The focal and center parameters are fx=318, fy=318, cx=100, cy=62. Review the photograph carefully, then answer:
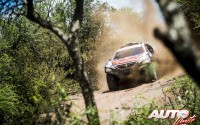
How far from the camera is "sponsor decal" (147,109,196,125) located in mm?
5023

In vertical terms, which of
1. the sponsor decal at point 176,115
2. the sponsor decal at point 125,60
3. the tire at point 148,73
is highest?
the sponsor decal at point 125,60

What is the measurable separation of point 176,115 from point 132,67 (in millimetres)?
7845

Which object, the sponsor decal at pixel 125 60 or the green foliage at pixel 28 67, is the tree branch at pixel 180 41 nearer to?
the green foliage at pixel 28 67

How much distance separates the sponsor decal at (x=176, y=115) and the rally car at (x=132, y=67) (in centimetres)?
717

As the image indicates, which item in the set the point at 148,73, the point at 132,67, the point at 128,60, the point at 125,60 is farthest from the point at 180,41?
the point at 125,60

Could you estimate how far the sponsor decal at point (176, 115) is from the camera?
502 centimetres

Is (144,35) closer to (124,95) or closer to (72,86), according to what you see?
(72,86)

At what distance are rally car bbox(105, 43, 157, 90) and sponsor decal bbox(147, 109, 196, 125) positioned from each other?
717cm

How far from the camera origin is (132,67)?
43.9 ft

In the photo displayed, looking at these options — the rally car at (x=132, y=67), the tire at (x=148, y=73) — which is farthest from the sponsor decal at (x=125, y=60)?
the tire at (x=148, y=73)

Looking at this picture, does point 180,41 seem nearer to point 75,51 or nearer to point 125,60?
point 75,51

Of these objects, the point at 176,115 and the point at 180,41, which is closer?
the point at 180,41

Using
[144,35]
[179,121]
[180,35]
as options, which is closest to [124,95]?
[179,121]

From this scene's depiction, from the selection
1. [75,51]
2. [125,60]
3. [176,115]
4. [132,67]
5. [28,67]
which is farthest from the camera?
[125,60]
